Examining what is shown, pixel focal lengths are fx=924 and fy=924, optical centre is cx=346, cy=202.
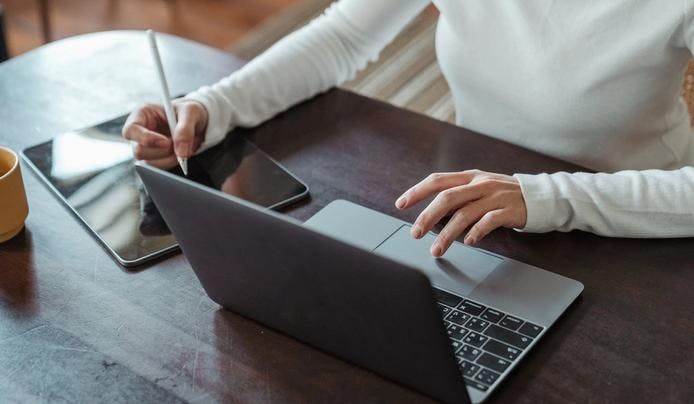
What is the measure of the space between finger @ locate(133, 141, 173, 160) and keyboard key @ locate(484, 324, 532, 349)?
511mm

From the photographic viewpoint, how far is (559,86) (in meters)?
Result: 1.24

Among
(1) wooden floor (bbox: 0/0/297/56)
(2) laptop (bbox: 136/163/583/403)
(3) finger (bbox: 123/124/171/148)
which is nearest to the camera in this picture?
(2) laptop (bbox: 136/163/583/403)

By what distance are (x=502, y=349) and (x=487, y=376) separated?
41mm

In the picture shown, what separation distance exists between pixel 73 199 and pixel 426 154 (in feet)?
1.44

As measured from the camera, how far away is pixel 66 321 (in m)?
0.92

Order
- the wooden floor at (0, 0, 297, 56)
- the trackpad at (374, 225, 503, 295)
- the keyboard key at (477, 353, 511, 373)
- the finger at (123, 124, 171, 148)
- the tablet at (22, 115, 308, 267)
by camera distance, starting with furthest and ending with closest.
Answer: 1. the wooden floor at (0, 0, 297, 56)
2. the finger at (123, 124, 171, 148)
3. the tablet at (22, 115, 308, 267)
4. the trackpad at (374, 225, 503, 295)
5. the keyboard key at (477, 353, 511, 373)

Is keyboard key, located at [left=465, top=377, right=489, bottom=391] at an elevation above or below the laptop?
below

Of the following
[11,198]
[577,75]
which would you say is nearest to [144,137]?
[11,198]

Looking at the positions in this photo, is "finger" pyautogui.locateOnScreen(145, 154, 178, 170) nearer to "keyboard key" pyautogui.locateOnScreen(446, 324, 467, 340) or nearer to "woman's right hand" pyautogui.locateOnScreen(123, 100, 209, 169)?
"woman's right hand" pyautogui.locateOnScreen(123, 100, 209, 169)

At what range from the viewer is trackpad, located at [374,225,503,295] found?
0.94 metres

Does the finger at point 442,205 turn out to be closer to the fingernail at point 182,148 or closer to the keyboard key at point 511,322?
the keyboard key at point 511,322

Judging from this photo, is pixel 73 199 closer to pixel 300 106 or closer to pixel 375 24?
pixel 300 106

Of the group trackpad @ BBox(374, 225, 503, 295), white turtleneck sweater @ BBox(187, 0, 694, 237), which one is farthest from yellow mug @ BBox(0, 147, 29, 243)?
trackpad @ BBox(374, 225, 503, 295)

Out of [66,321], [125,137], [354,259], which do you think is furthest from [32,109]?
[354,259]
